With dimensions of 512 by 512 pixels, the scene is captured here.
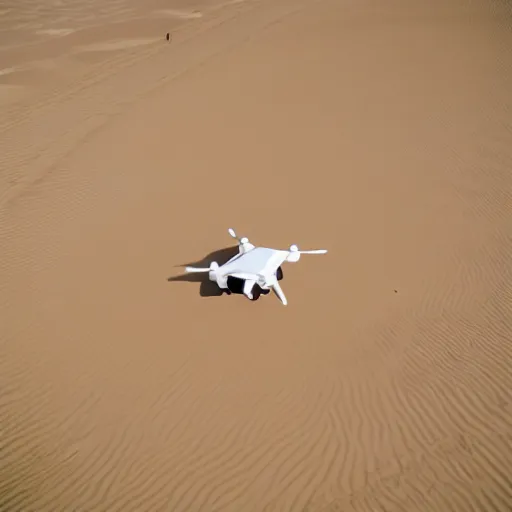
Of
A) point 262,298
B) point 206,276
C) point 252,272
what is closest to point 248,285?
point 252,272

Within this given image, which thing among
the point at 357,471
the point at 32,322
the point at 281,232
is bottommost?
the point at 357,471

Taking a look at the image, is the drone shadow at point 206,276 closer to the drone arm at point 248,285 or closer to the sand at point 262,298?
the sand at point 262,298

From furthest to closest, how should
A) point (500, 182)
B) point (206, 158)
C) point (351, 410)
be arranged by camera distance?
1. point (206, 158)
2. point (500, 182)
3. point (351, 410)

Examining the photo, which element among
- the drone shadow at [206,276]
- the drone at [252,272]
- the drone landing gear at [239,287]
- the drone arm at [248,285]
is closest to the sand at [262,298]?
the drone shadow at [206,276]

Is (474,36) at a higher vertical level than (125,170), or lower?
higher

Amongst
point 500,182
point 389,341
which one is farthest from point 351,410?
point 500,182

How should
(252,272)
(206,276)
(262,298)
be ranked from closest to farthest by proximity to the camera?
(252,272), (262,298), (206,276)

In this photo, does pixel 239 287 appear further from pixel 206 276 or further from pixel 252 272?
pixel 206 276

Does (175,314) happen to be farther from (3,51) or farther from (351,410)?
(3,51)
